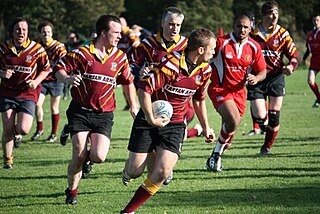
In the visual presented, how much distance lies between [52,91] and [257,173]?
635cm

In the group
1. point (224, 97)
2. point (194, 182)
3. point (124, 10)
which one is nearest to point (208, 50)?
point (194, 182)

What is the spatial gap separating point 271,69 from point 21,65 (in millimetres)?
4178

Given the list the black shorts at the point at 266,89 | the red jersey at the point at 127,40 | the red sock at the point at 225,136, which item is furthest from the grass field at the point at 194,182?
the red jersey at the point at 127,40

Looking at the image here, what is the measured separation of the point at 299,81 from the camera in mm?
34188

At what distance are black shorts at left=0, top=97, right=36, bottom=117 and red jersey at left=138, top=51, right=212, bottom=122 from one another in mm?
4116

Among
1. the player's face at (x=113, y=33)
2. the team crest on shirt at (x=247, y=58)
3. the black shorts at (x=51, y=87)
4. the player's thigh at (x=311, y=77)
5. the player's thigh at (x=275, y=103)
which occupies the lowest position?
the player's thigh at (x=311, y=77)

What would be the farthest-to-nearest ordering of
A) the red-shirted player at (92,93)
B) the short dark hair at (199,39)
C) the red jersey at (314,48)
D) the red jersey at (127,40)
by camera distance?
the red jersey at (314,48) → the red jersey at (127,40) → the red-shirted player at (92,93) → the short dark hair at (199,39)

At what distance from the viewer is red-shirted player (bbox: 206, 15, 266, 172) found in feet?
36.5

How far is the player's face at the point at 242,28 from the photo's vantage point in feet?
36.5

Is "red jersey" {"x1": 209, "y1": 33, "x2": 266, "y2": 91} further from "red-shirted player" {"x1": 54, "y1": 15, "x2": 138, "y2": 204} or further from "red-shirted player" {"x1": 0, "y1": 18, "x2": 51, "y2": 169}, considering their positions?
"red-shirted player" {"x1": 0, "y1": 18, "x2": 51, "y2": 169}

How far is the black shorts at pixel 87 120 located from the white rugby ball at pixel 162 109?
4.70 ft

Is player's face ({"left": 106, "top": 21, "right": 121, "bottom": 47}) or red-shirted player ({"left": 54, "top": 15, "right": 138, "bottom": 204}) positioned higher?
player's face ({"left": 106, "top": 21, "right": 121, "bottom": 47})

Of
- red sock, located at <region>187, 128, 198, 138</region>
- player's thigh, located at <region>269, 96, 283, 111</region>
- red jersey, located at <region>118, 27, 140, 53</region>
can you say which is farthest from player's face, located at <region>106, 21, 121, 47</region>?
red jersey, located at <region>118, 27, 140, 53</region>

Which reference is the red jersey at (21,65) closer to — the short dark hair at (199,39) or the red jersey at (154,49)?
the red jersey at (154,49)
